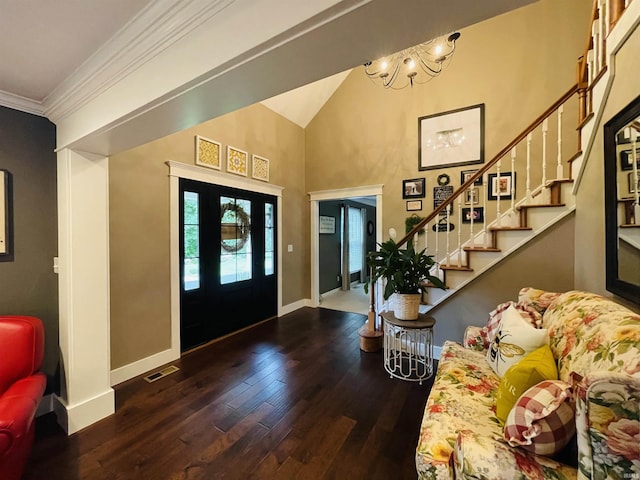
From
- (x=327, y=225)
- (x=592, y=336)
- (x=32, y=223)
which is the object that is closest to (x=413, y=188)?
(x=327, y=225)

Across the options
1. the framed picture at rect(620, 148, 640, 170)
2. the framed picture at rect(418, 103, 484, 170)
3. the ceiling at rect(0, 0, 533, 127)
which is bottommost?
the framed picture at rect(620, 148, 640, 170)

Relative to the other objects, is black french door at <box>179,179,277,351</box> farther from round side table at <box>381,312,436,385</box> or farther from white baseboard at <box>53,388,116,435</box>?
round side table at <box>381,312,436,385</box>

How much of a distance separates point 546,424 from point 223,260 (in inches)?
126

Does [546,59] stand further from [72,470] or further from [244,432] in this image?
[72,470]

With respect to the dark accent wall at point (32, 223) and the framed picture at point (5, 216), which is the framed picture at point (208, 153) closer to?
the dark accent wall at point (32, 223)

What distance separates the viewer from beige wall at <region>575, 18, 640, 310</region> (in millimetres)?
1430

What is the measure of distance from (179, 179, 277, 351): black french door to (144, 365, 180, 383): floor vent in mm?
339

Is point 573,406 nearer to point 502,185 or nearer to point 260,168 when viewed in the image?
point 502,185

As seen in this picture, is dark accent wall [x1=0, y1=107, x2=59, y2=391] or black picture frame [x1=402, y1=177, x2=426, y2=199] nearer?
dark accent wall [x1=0, y1=107, x2=59, y2=391]

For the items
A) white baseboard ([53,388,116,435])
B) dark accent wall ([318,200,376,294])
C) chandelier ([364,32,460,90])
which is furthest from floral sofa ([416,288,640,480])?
dark accent wall ([318,200,376,294])

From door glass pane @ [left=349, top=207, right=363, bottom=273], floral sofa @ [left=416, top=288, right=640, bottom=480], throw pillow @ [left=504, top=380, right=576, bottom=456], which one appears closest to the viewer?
floral sofa @ [left=416, top=288, right=640, bottom=480]

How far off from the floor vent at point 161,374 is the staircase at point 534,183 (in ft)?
6.93

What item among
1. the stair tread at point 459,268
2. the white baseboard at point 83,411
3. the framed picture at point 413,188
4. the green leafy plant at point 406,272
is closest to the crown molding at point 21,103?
the white baseboard at point 83,411

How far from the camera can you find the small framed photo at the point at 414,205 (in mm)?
3781
